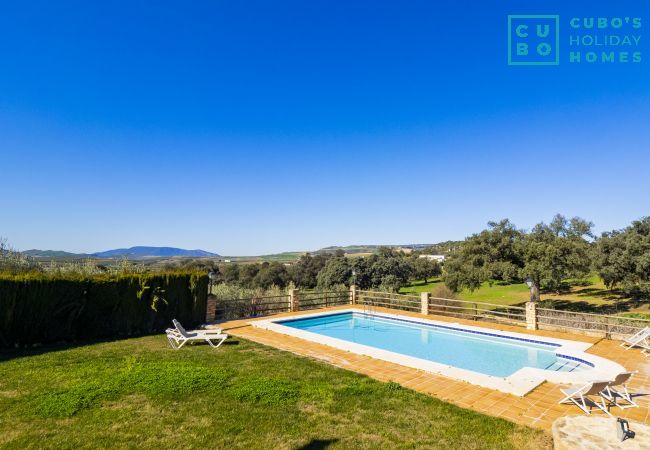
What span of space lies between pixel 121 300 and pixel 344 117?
61.6 ft

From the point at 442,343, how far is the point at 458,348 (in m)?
0.80

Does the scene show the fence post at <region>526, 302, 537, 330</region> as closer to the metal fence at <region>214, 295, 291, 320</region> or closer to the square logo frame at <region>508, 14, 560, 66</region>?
the square logo frame at <region>508, 14, 560, 66</region>

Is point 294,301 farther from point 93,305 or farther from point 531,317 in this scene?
point 531,317

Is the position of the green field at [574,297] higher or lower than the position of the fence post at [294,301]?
lower

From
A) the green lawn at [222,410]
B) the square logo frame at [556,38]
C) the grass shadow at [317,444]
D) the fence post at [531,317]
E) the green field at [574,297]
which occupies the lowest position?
the green field at [574,297]

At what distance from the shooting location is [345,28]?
17891 mm

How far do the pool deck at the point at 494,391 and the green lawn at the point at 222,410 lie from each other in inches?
18.4

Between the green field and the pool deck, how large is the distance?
18657mm

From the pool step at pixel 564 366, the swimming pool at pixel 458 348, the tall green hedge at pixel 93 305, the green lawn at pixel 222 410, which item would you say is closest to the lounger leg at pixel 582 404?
the swimming pool at pixel 458 348

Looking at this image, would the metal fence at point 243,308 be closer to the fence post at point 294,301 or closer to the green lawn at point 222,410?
the fence post at point 294,301

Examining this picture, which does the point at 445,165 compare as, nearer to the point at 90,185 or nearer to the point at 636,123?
the point at 636,123

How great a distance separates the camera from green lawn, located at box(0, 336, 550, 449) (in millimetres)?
4586

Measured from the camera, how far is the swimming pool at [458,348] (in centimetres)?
749

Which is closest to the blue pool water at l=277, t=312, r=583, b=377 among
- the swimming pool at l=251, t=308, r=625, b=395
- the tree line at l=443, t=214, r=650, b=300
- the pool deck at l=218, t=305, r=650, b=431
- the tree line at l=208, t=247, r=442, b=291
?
the swimming pool at l=251, t=308, r=625, b=395
